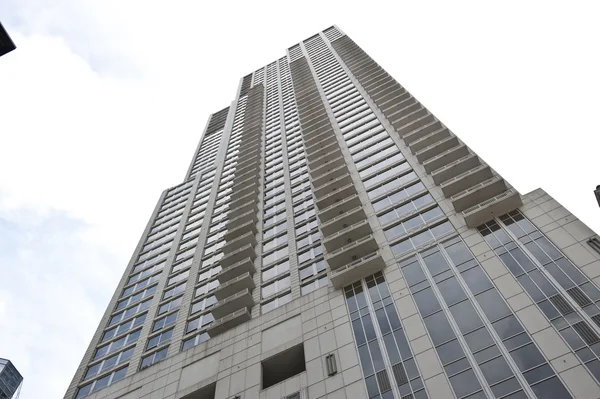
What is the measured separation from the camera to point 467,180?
40.6 meters

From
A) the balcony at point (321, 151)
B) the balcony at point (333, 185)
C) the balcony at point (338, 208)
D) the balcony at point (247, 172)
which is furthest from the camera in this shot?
the balcony at point (247, 172)

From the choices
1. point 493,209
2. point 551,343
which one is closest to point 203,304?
point 493,209

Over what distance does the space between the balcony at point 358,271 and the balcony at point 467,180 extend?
358 inches

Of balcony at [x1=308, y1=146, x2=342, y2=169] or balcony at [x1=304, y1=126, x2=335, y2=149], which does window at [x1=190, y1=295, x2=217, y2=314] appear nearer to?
balcony at [x1=308, y1=146, x2=342, y2=169]

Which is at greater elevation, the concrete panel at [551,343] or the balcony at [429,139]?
the balcony at [429,139]

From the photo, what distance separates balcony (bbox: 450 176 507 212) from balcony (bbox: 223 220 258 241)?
893 inches

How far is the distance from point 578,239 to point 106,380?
126ft

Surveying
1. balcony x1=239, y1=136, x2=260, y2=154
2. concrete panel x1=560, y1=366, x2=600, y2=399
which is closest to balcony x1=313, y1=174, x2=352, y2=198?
balcony x1=239, y1=136, x2=260, y2=154

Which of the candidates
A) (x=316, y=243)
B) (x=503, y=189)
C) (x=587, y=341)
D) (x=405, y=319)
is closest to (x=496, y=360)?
(x=587, y=341)

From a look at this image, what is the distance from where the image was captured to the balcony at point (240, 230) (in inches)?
2066

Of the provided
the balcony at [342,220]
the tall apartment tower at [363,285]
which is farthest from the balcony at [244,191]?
the balcony at [342,220]

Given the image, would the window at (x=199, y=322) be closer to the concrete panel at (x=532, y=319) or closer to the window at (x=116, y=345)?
the window at (x=116, y=345)

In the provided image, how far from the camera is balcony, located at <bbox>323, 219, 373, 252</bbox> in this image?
1648 inches

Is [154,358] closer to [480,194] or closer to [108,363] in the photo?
[108,363]
